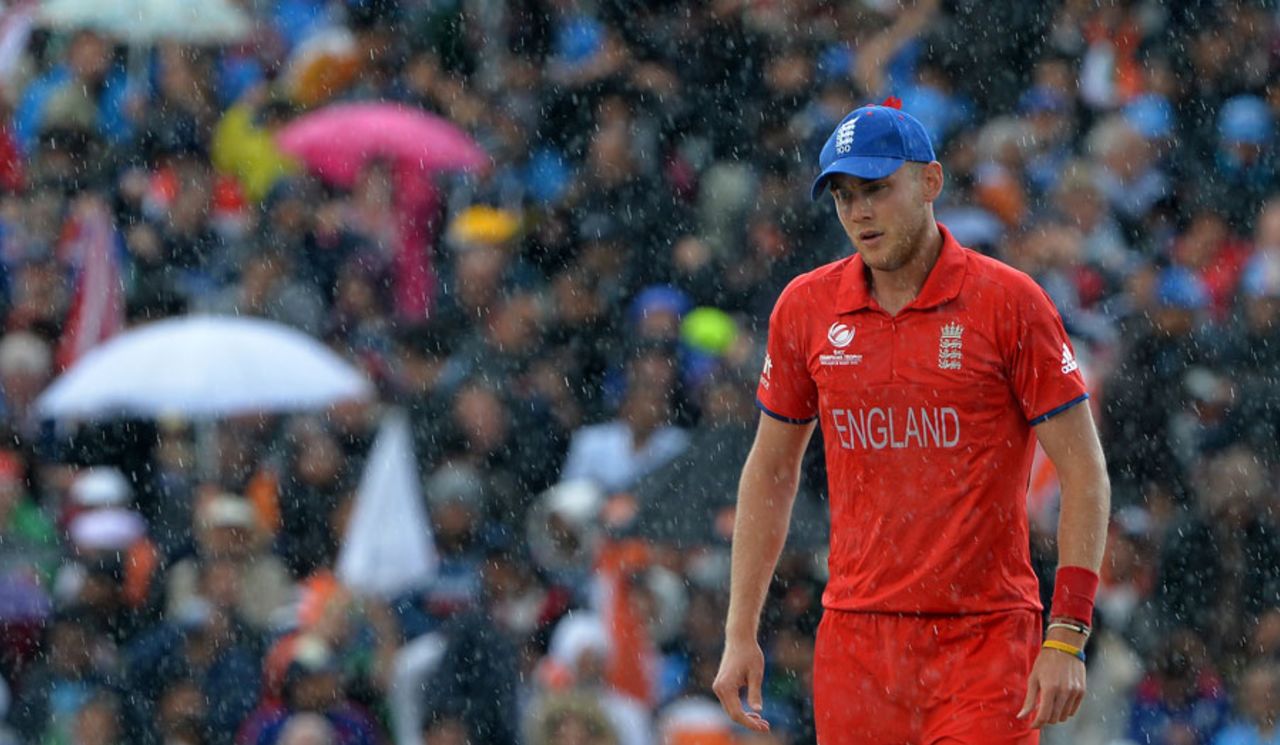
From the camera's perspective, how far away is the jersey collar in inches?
244

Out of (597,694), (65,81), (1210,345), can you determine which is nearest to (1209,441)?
(1210,345)

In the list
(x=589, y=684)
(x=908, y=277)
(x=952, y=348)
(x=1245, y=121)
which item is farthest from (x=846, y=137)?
(x=1245, y=121)

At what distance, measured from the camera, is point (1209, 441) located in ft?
33.8

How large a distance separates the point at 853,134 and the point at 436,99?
9.60 meters

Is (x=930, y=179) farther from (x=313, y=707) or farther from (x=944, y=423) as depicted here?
(x=313, y=707)

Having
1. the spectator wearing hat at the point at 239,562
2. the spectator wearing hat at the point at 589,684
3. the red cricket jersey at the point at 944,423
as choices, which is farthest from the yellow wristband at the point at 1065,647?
the spectator wearing hat at the point at 239,562

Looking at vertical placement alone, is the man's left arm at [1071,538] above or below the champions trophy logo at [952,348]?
below

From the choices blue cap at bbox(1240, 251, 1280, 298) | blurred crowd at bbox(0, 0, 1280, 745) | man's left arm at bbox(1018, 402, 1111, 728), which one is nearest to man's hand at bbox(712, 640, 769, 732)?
man's left arm at bbox(1018, 402, 1111, 728)

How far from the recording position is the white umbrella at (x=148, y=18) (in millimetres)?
15633

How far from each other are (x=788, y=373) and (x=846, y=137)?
700 millimetres

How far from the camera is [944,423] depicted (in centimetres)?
618

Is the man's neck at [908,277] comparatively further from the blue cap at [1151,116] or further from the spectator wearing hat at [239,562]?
the blue cap at [1151,116]

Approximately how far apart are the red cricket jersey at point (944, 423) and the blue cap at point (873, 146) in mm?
278

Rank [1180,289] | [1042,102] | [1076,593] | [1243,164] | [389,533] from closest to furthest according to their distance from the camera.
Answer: [1076,593], [1180,289], [389,533], [1243,164], [1042,102]
